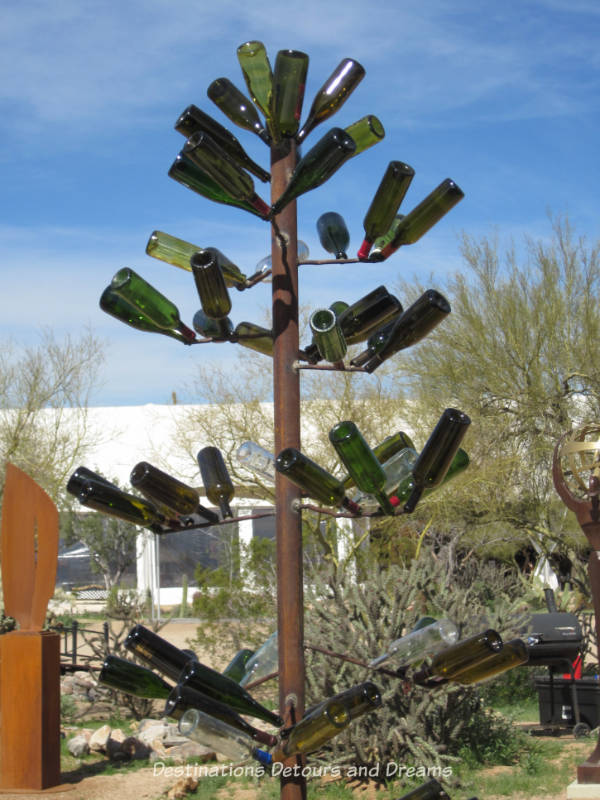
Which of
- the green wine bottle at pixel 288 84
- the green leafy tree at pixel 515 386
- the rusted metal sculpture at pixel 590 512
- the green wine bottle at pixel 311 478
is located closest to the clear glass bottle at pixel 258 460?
the green wine bottle at pixel 311 478

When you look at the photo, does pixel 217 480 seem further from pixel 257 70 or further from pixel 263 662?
pixel 257 70

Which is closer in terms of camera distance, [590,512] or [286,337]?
[286,337]

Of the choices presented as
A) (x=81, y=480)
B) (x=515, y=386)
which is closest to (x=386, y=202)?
(x=81, y=480)

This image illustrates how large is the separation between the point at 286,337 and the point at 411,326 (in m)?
0.28

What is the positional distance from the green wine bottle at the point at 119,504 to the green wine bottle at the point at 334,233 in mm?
844

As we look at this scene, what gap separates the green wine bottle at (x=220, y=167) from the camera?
5.67 feet

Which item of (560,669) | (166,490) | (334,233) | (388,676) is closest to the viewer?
(166,490)

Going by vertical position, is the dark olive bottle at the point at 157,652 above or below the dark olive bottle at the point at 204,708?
above

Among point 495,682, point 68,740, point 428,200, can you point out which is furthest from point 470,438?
point 428,200

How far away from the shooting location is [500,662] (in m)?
1.79

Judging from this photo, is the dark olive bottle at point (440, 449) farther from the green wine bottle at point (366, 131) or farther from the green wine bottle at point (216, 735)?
the green wine bottle at point (366, 131)

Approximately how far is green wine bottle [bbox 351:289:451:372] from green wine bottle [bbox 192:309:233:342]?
0.29 metres

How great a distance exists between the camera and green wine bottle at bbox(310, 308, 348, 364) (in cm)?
185

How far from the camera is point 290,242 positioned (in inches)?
75.4
